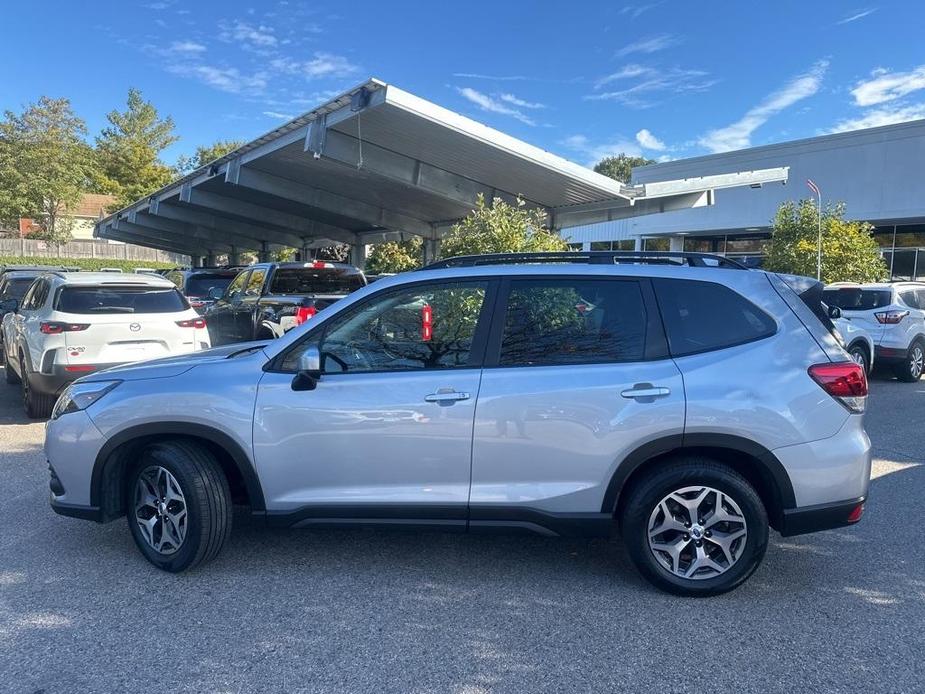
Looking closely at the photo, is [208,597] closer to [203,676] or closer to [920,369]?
Answer: [203,676]

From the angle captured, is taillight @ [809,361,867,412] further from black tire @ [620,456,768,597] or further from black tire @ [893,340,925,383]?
black tire @ [893,340,925,383]

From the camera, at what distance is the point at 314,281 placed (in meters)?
10.5

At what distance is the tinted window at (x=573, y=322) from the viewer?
3654 millimetres

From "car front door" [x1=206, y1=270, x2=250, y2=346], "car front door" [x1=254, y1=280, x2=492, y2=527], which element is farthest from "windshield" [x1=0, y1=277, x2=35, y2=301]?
"car front door" [x1=254, y1=280, x2=492, y2=527]

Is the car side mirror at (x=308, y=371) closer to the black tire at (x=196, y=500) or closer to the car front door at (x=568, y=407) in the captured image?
the black tire at (x=196, y=500)

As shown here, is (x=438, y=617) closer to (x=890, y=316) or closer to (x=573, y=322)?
(x=573, y=322)

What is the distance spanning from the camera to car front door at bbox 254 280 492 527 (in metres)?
3.58

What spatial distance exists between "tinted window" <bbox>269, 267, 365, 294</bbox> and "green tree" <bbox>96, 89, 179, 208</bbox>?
5151cm

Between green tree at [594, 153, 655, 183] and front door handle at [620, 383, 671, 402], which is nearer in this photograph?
front door handle at [620, 383, 671, 402]

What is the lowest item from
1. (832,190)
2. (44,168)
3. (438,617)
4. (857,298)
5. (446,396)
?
(438,617)

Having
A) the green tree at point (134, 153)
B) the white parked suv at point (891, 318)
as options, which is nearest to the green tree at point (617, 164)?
A: the green tree at point (134, 153)

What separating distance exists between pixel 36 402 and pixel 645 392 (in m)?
7.19

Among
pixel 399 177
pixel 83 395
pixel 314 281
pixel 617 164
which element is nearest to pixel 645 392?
pixel 83 395

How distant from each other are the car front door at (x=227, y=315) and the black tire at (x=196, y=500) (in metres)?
7.62
